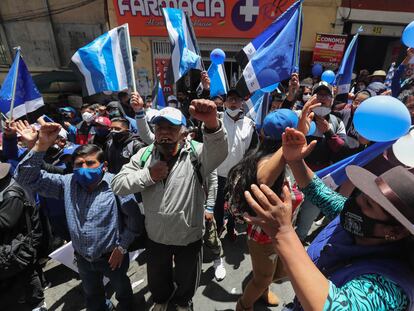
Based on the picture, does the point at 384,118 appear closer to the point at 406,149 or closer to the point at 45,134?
the point at 406,149

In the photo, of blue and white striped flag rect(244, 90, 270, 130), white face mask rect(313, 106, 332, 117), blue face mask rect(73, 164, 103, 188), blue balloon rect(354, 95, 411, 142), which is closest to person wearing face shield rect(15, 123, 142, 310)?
blue face mask rect(73, 164, 103, 188)

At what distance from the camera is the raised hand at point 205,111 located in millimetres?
1646

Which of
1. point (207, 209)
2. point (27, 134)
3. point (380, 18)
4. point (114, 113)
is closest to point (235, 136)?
point (207, 209)

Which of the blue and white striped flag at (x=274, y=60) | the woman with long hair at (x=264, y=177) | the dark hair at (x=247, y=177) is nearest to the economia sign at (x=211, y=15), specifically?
the blue and white striped flag at (x=274, y=60)

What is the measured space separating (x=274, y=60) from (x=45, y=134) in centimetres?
257

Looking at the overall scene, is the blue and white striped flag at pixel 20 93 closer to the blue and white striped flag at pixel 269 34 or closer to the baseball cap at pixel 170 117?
the baseball cap at pixel 170 117

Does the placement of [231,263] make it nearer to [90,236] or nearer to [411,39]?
[90,236]

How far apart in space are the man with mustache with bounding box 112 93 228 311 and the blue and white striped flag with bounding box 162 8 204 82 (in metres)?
1.64

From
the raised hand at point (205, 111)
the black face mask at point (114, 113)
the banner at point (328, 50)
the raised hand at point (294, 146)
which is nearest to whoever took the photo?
the raised hand at point (294, 146)

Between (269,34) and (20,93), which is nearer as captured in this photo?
(269,34)

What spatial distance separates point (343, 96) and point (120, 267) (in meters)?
3.64

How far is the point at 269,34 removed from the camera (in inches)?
132

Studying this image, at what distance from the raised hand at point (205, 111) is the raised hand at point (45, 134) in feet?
3.56

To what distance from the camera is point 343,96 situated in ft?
12.6
